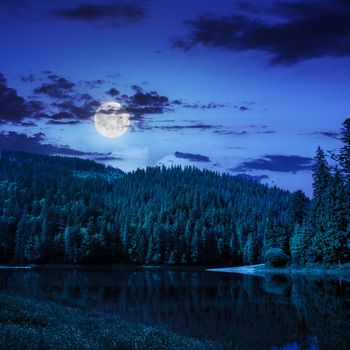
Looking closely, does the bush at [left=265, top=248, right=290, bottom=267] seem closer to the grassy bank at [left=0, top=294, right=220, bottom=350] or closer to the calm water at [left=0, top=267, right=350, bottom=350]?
the calm water at [left=0, top=267, right=350, bottom=350]

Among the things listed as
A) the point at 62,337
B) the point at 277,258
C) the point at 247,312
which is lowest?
the point at 247,312

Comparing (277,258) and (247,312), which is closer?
(247,312)

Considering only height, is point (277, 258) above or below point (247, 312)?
above

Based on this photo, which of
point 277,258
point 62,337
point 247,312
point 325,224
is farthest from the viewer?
point 277,258

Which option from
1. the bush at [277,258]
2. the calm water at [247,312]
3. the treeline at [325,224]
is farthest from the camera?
the bush at [277,258]

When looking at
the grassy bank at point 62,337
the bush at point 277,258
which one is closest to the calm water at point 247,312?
the grassy bank at point 62,337

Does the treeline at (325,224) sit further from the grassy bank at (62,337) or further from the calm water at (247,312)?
the grassy bank at (62,337)

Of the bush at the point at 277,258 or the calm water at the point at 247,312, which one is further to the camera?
the bush at the point at 277,258

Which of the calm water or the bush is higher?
the bush

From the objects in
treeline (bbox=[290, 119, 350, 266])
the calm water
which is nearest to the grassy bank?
the calm water

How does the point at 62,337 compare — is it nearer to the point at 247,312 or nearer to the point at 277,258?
the point at 247,312

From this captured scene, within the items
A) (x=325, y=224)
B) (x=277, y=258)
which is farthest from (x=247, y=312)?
(x=277, y=258)

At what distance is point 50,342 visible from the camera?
680 inches

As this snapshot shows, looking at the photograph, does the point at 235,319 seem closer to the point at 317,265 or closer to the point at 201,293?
the point at 201,293
